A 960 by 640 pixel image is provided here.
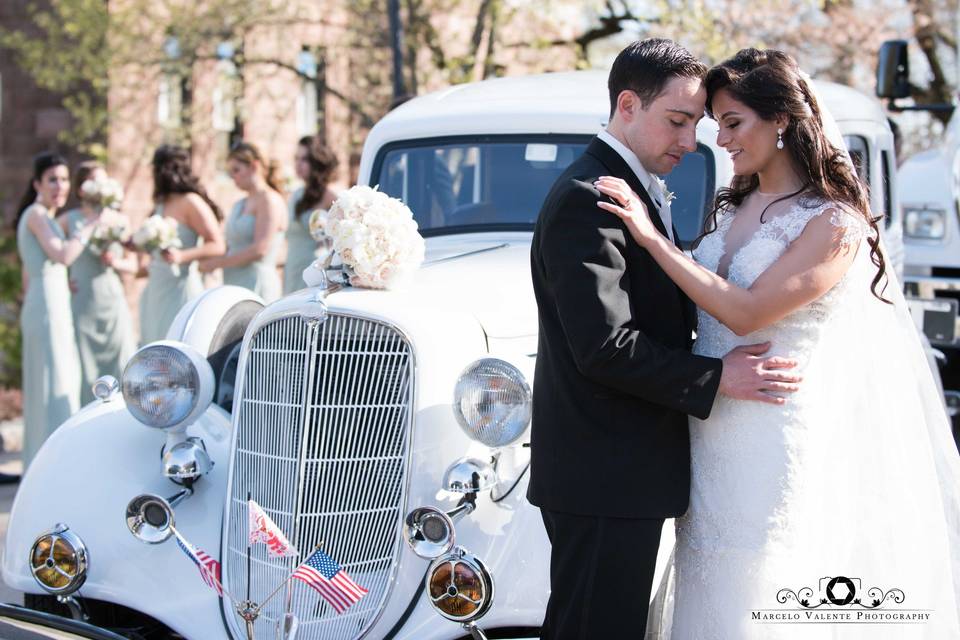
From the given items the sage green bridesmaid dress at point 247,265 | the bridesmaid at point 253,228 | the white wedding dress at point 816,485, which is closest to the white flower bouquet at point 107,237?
the bridesmaid at point 253,228

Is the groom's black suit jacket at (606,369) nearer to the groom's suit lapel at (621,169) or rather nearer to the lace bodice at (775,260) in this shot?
the groom's suit lapel at (621,169)

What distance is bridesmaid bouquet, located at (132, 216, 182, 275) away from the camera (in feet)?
26.4

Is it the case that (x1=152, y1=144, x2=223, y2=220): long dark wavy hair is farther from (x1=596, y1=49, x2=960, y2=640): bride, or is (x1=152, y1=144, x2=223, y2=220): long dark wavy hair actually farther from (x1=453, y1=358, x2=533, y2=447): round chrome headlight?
(x1=596, y1=49, x2=960, y2=640): bride

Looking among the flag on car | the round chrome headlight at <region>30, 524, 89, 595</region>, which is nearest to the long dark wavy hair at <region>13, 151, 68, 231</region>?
the round chrome headlight at <region>30, 524, 89, 595</region>

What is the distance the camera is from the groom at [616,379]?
2.80 m

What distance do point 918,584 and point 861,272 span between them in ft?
2.69

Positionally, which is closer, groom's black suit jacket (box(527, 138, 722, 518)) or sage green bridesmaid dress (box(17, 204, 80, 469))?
groom's black suit jacket (box(527, 138, 722, 518))

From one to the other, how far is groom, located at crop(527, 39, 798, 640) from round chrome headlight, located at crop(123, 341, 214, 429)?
1.51 metres

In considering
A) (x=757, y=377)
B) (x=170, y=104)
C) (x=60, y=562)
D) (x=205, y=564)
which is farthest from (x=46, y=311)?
(x=170, y=104)

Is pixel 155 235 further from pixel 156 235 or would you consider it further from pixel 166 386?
pixel 166 386

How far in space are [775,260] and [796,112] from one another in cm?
37

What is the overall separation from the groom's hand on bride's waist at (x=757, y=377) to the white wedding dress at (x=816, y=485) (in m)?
0.05

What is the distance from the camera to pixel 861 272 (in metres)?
3.10

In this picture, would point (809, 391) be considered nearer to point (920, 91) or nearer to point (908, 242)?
point (908, 242)
